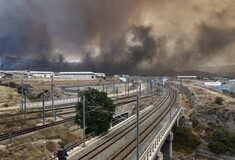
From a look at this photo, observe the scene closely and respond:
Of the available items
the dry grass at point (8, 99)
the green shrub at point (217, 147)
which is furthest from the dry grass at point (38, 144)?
the green shrub at point (217, 147)

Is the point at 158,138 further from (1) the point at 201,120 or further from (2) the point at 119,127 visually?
(1) the point at 201,120

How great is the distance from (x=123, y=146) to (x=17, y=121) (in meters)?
24.9

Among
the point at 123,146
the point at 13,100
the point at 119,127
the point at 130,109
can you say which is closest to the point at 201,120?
the point at 130,109

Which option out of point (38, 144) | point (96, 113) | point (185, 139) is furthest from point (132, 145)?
point (185, 139)

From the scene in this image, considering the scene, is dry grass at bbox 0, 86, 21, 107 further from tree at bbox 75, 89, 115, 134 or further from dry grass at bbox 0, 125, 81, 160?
tree at bbox 75, 89, 115, 134

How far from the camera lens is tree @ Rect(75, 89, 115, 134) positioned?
103 feet

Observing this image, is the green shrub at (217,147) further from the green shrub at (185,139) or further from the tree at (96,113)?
the tree at (96,113)

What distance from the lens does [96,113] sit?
3144cm

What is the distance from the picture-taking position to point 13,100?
64812 mm

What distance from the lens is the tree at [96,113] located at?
31.4m

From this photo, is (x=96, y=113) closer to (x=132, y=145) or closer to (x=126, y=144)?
(x=126, y=144)

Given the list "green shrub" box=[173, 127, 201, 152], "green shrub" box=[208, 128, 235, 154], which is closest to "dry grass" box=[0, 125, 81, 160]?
"green shrub" box=[173, 127, 201, 152]

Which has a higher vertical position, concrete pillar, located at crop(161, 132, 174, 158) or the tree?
the tree

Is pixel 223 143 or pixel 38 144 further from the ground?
pixel 38 144
